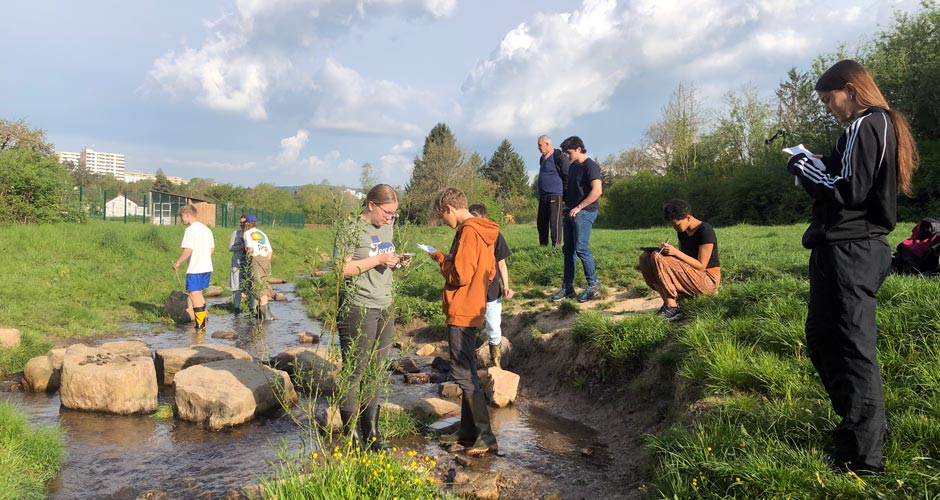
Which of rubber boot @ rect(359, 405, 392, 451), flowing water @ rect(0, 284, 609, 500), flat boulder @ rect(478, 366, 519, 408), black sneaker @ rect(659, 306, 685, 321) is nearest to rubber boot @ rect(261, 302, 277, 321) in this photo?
flowing water @ rect(0, 284, 609, 500)

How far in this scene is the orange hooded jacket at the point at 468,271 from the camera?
477 cm

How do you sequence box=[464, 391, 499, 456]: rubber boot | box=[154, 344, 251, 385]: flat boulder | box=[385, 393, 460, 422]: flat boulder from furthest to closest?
box=[154, 344, 251, 385]: flat boulder
box=[385, 393, 460, 422]: flat boulder
box=[464, 391, 499, 456]: rubber boot

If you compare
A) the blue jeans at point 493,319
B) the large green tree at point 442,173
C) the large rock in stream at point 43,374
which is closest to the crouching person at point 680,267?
the blue jeans at point 493,319

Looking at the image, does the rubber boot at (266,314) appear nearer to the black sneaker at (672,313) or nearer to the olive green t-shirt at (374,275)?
the olive green t-shirt at (374,275)

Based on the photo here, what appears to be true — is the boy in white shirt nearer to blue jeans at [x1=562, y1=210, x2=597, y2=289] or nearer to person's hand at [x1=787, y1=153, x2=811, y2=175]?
blue jeans at [x1=562, y1=210, x2=597, y2=289]

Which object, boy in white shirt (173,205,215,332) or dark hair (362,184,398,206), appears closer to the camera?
dark hair (362,184,398,206)

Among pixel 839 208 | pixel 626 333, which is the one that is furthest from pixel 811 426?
pixel 626 333

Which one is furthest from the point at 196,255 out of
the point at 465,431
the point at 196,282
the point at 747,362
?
the point at 747,362

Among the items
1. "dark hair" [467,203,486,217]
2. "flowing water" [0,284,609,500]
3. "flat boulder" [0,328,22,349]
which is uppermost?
"dark hair" [467,203,486,217]

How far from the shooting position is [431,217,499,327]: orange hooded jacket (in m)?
4.77

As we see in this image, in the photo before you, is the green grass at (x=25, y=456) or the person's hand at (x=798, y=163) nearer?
the person's hand at (x=798, y=163)

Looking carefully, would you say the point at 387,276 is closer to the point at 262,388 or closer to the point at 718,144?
the point at 262,388

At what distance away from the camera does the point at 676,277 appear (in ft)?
21.9

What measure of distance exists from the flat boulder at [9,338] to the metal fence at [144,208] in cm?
1260
